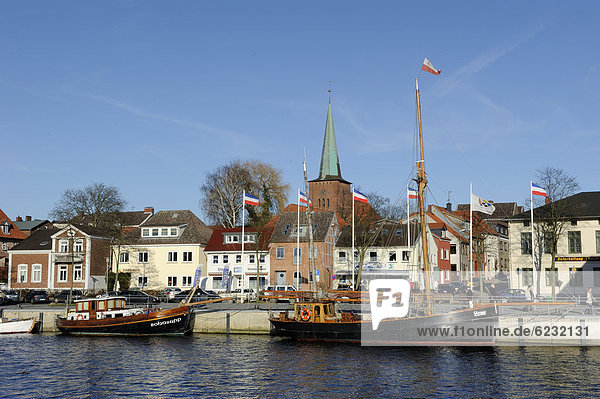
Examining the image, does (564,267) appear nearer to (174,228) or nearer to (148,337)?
(148,337)

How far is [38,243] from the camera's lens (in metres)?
85.1

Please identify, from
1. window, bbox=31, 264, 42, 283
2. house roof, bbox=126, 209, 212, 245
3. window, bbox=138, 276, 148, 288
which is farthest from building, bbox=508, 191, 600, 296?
window, bbox=31, 264, 42, 283

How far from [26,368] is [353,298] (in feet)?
79.9

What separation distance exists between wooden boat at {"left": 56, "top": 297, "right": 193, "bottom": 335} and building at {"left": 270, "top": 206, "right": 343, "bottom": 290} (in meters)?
29.6

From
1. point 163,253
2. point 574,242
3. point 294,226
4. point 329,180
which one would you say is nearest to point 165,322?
point 294,226

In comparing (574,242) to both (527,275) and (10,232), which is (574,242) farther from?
(10,232)

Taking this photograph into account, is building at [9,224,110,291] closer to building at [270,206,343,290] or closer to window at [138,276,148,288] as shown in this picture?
window at [138,276,148,288]

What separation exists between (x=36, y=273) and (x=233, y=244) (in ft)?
86.0

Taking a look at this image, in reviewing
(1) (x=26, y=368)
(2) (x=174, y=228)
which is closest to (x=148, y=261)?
(2) (x=174, y=228)

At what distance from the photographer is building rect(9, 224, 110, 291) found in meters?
82.1

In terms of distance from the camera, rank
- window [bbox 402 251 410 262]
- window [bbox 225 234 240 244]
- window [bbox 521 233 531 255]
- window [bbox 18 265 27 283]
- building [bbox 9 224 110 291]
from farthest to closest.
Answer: window [bbox 18 265 27 283] < window [bbox 225 234 240 244] < building [bbox 9 224 110 291] < window [bbox 402 251 410 262] < window [bbox 521 233 531 255]

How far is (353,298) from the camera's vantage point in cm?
4981

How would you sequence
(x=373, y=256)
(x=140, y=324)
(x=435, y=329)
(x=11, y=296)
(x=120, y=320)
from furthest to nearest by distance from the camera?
(x=373, y=256) < (x=11, y=296) < (x=120, y=320) < (x=140, y=324) < (x=435, y=329)

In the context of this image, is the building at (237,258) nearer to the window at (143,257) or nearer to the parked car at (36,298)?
the window at (143,257)
